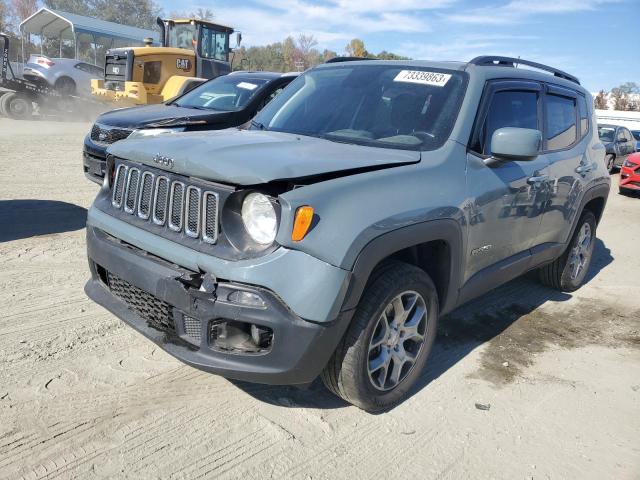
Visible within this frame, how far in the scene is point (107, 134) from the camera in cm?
698

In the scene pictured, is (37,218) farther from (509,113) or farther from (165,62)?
(165,62)

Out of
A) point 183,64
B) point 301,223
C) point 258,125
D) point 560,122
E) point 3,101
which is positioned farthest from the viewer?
point 3,101

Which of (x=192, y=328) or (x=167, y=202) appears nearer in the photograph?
(x=192, y=328)

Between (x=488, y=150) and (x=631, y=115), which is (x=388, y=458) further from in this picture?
(x=631, y=115)

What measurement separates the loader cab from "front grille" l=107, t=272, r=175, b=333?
14.9 metres

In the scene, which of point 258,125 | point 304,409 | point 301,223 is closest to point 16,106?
point 258,125

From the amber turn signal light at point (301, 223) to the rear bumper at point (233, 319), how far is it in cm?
28

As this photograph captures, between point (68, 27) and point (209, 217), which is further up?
point (68, 27)

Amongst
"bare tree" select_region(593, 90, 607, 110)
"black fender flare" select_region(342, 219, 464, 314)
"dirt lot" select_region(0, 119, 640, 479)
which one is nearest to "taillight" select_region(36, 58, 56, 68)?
"dirt lot" select_region(0, 119, 640, 479)

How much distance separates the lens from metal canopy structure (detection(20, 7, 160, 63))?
27.0 metres

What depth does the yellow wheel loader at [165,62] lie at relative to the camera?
1622 cm

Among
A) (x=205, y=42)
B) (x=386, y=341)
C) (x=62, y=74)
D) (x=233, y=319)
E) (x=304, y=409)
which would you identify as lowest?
(x=304, y=409)

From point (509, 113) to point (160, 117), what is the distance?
479 cm

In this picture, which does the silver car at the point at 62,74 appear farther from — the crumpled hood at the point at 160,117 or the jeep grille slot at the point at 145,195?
the jeep grille slot at the point at 145,195
